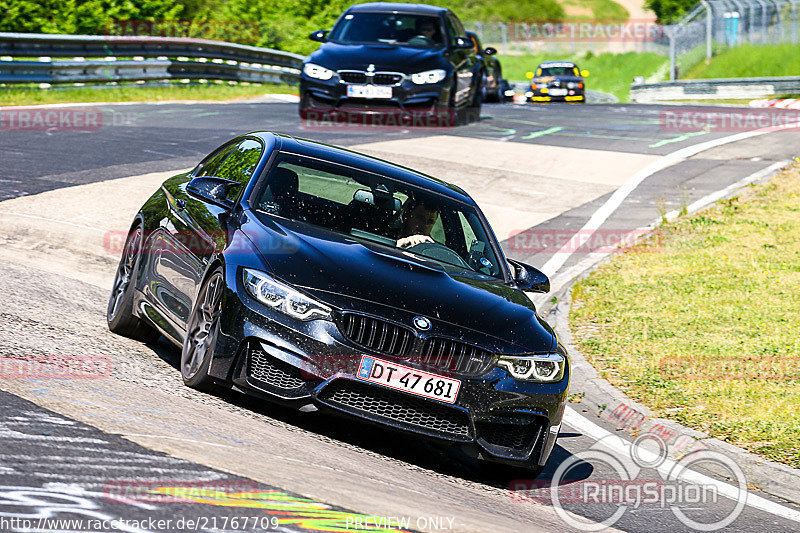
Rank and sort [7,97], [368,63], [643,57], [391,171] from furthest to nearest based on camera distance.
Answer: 1. [643,57]
2. [7,97]
3. [368,63]
4. [391,171]

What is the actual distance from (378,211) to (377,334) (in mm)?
1663

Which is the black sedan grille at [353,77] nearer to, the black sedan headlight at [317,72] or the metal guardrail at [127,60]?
the black sedan headlight at [317,72]

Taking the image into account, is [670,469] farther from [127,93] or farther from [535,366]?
[127,93]

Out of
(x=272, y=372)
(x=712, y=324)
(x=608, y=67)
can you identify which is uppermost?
(x=272, y=372)

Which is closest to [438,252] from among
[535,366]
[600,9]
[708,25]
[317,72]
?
[535,366]

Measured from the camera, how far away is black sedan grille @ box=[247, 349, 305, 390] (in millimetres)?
5907

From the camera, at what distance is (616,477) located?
6801 mm

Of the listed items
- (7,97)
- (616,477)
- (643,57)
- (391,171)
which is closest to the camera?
(616,477)

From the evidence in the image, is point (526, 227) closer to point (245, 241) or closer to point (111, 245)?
point (111, 245)

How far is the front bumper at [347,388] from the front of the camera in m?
5.85

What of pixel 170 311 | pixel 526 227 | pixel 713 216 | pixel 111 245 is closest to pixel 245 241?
pixel 170 311

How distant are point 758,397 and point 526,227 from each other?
6.05 meters

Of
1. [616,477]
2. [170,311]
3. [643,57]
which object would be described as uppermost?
[170,311]

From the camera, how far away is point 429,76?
19.4 meters
